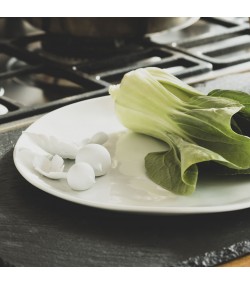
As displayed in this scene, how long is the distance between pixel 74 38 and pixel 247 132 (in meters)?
0.62

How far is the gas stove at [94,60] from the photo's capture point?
1414 mm

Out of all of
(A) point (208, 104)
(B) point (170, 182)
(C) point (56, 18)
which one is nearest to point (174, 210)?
(B) point (170, 182)

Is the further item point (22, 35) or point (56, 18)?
point (22, 35)

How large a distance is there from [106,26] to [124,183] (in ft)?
1.91

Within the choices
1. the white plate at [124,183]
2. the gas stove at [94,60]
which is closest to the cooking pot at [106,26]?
the gas stove at [94,60]

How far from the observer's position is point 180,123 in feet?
3.51

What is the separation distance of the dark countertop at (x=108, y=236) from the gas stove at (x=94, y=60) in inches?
13.5

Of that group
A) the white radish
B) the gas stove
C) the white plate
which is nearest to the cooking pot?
the gas stove

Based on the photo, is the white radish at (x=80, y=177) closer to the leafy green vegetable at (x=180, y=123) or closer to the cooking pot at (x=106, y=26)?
the leafy green vegetable at (x=180, y=123)

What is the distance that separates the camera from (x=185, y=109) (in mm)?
1090

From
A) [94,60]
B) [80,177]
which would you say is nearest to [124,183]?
[80,177]

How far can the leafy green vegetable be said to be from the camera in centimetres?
98

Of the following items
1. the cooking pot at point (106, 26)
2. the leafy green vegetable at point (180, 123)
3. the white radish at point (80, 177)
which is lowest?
the cooking pot at point (106, 26)
